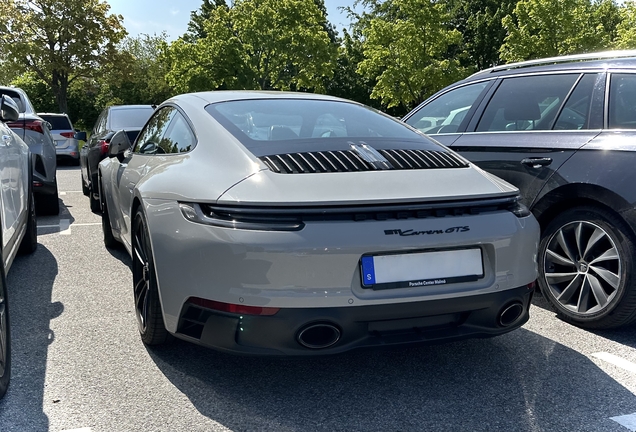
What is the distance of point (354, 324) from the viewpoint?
253cm

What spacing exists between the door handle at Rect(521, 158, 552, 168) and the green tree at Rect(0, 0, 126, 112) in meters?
38.4

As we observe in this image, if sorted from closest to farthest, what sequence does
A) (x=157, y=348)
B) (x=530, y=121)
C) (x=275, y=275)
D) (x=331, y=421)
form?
(x=275, y=275)
(x=331, y=421)
(x=157, y=348)
(x=530, y=121)

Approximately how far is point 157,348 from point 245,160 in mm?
1255

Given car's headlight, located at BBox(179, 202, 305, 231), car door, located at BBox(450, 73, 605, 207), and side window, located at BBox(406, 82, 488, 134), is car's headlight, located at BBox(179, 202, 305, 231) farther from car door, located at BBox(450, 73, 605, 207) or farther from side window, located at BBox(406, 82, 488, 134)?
side window, located at BBox(406, 82, 488, 134)

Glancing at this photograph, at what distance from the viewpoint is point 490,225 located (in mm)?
2742

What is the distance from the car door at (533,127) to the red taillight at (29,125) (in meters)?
5.48

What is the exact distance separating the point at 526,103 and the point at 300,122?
78.0 inches

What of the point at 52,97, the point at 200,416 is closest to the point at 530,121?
the point at 200,416

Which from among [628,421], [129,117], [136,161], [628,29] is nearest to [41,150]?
[129,117]

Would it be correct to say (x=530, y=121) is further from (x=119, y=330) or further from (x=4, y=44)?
(x=4, y=44)

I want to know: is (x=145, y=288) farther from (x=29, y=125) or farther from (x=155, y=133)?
(x=29, y=125)

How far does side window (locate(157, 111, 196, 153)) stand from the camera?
11.0 ft

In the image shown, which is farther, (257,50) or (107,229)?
(257,50)

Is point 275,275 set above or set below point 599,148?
below
